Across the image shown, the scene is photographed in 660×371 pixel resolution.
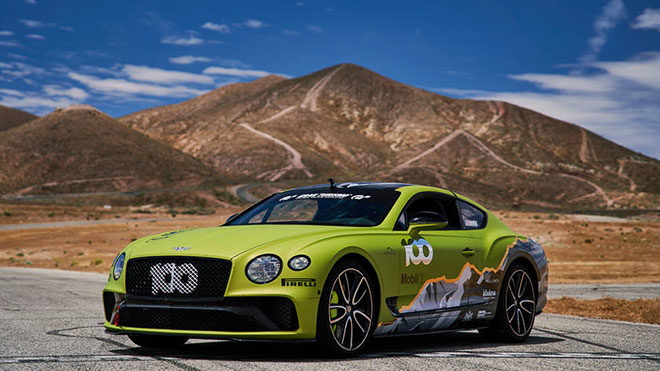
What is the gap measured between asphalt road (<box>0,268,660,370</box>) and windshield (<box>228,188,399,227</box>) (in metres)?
1.23

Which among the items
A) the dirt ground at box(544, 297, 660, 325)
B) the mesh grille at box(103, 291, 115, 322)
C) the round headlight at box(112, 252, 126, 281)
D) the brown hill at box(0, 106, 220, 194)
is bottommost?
the dirt ground at box(544, 297, 660, 325)

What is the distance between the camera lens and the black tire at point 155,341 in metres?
7.37

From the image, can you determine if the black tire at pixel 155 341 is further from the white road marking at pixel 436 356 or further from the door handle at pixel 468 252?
the door handle at pixel 468 252

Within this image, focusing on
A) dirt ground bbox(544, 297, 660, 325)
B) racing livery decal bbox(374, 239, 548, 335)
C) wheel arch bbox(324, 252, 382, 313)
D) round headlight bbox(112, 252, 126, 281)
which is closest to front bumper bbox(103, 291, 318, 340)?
wheel arch bbox(324, 252, 382, 313)

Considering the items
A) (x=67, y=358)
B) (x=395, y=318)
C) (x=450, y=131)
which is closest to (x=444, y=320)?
(x=395, y=318)

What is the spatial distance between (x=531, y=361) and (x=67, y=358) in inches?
161

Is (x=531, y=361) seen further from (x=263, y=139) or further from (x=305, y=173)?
(x=263, y=139)

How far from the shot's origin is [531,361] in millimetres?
7199

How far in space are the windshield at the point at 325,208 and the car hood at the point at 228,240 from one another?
0.41 m

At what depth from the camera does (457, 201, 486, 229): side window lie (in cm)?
866

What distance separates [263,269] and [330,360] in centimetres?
98

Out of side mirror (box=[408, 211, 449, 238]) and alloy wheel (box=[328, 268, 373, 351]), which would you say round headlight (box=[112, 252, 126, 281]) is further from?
side mirror (box=[408, 211, 449, 238])

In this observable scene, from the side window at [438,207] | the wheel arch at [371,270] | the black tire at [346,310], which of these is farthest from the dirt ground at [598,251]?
the black tire at [346,310]

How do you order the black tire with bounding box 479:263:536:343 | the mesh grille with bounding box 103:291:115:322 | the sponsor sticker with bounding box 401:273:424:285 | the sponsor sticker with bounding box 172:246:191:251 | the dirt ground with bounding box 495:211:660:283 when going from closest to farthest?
the sponsor sticker with bounding box 172:246:191:251 < the mesh grille with bounding box 103:291:115:322 < the sponsor sticker with bounding box 401:273:424:285 < the black tire with bounding box 479:263:536:343 < the dirt ground with bounding box 495:211:660:283
